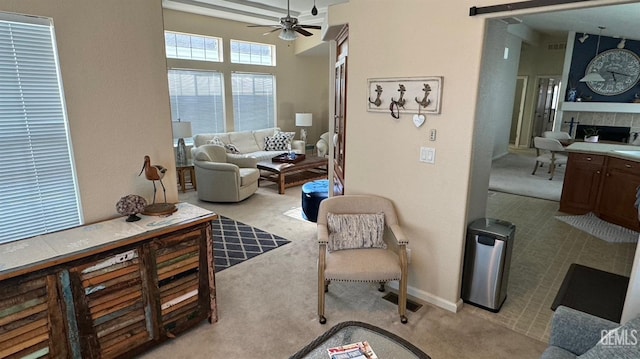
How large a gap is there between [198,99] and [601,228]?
22.3 ft

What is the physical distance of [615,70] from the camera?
8258 millimetres

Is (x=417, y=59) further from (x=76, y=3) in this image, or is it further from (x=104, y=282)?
(x=104, y=282)

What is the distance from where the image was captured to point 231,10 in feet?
21.2

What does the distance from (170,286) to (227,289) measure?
2.66ft

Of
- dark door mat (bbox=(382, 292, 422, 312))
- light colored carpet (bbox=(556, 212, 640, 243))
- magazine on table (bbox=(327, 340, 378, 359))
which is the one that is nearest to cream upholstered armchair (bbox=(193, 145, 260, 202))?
dark door mat (bbox=(382, 292, 422, 312))

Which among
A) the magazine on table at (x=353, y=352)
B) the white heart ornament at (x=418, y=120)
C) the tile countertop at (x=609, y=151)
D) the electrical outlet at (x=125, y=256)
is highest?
the white heart ornament at (x=418, y=120)

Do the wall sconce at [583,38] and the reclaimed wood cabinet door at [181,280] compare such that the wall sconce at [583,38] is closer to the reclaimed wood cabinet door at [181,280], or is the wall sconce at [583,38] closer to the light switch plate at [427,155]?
the light switch plate at [427,155]

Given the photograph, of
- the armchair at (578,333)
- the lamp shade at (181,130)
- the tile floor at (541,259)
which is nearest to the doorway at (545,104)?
the tile floor at (541,259)

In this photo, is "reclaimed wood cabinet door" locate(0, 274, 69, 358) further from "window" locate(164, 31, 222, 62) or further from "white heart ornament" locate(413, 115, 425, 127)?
"window" locate(164, 31, 222, 62)

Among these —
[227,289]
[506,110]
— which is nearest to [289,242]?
[227,289]

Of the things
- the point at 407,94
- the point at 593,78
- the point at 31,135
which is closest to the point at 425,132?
the point at 407,94

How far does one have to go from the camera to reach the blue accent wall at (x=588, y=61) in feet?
26.7

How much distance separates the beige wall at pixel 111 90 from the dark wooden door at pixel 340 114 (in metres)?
1.55

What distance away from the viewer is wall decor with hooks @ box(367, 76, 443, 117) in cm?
259
